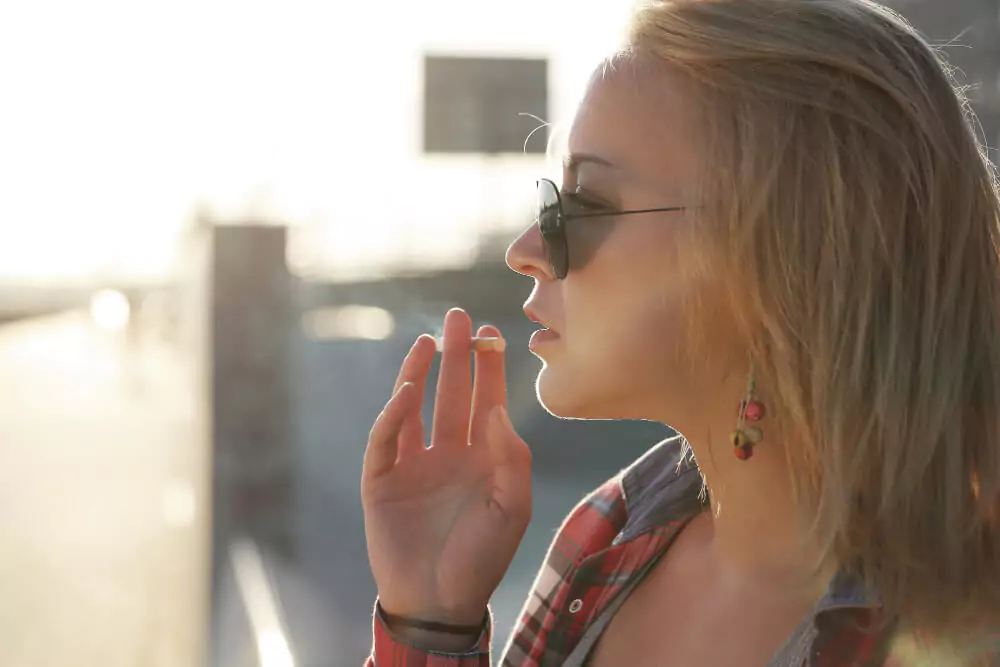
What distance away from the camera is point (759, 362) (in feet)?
5.92

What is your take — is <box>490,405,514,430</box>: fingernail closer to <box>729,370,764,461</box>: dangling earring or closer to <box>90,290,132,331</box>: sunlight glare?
<box>729,370,764,461</box>: dangling earring

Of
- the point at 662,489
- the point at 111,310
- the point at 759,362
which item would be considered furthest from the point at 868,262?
the point at 111,310

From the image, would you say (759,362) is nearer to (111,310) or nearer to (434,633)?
(434,633)

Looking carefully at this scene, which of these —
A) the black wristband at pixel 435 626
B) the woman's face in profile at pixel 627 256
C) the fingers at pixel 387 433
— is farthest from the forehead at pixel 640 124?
the black wristband at pixel 435 626

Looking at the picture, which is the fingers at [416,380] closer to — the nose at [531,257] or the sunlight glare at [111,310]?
the nose at [531,257]

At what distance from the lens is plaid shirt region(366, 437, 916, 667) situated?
187 cm

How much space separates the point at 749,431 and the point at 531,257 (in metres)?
0.48

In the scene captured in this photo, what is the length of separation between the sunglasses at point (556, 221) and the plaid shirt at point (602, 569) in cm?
51

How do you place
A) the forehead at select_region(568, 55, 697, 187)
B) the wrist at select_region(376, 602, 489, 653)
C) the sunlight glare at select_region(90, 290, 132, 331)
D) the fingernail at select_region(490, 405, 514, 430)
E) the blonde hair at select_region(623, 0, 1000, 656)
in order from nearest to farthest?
the blonde hair at select_region(623, 0, 1000, 656)
the forehead at select_region(568, 55, 697, 187)
the wrist at select_region(376, 602, 489, 653)
the fingernail at select_region(490, 405, 514, 430)
the sunlight glare at select_region(90, 290, 132, 331)

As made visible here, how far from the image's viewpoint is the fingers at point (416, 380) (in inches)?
79.4

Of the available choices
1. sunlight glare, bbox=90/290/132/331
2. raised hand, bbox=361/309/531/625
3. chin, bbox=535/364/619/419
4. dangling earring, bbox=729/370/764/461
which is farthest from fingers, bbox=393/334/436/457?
sunlight glare, bbox=90/290/132/331

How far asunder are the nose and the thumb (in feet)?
0.84

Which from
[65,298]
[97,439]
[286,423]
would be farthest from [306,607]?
[65,298]

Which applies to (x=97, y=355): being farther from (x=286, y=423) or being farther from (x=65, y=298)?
(x=286, y=423)
